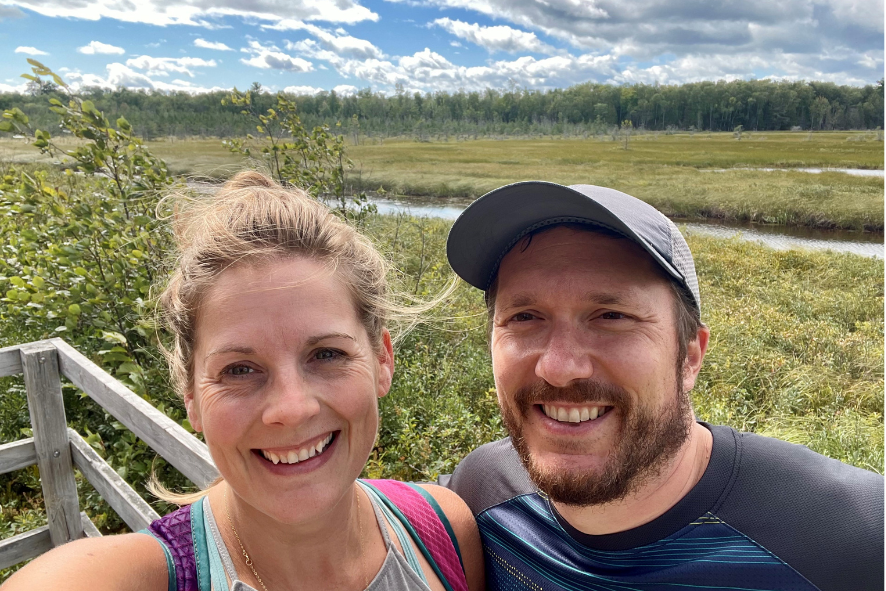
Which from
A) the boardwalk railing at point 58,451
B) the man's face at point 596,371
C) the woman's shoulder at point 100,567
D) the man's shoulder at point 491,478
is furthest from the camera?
the boardwalk railing at point 58,451

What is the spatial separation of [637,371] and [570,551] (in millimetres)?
550

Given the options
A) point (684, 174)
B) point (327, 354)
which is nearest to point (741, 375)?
point (327, 354)

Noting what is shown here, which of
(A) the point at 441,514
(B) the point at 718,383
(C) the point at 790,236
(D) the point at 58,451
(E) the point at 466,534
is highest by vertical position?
(A) the point at 441,514

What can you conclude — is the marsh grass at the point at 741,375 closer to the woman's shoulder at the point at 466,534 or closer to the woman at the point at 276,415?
the woman's shoulder at the point at 466,534

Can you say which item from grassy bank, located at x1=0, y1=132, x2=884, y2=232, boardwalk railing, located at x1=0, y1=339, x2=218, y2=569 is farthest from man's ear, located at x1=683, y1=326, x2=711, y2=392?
grassy bank, located at x1=0, y1=132, x2=884, y2=232

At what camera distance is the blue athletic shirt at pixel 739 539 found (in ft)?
4.41

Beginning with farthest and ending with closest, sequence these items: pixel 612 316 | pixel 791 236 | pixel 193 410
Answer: pixel 791 236
pixel 612 316
pixel 193 410

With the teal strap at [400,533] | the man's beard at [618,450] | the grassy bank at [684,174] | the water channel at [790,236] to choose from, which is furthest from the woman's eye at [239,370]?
the water channel at [790,236]

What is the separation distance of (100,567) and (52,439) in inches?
108

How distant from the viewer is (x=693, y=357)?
1766 mm

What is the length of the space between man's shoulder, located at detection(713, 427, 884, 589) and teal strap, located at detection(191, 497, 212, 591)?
1.29 metres

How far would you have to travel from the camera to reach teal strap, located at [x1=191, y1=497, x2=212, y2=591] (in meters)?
1.21

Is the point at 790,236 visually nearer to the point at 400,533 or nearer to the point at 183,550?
the point at 400,533

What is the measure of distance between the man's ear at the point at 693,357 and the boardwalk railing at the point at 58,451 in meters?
2.33
